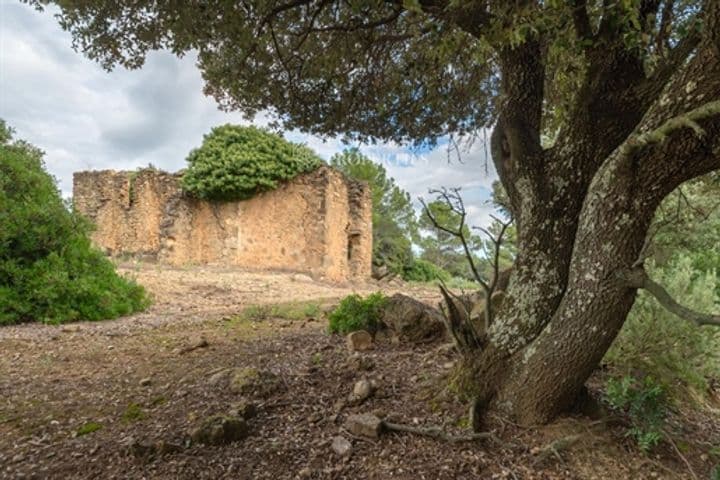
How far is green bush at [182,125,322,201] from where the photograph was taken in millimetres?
12992

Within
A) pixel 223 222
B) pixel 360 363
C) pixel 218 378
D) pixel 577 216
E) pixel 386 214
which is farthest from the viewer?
pixel 386 214

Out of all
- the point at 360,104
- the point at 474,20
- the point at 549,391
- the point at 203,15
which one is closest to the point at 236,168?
the point at 360,104

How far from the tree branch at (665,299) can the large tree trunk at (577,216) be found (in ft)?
0.14

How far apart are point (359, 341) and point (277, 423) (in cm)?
141

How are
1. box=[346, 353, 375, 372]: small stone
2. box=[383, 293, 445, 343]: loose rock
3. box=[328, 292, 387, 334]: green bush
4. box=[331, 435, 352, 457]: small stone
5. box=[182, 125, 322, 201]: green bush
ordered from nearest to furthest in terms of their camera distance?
box=[331, 435, 352, 457]: small stone → box=[346, 353, 375, 372]: small stone → box=[383, 293, 445, 343]: loose rock → box=[328, 292, 387, 334]: green bush → box=[182, 125, 322, 201]: green bush

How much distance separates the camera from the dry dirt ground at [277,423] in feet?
6.03

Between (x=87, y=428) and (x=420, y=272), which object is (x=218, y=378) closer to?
(x=87, y=428)

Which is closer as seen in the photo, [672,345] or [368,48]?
[672,345]

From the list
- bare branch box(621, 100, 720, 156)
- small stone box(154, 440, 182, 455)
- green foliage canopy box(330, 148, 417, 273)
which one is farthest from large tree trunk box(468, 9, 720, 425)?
green foliage canopy box(330, 148, 417, 273)

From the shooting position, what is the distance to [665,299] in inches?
65.4

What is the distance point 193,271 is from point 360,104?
25.0 feet

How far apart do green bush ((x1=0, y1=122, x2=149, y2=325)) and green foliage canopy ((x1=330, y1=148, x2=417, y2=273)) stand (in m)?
13.6

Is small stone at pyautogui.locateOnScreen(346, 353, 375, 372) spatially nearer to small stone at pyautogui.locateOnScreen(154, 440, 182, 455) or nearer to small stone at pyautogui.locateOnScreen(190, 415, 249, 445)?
small stone at pyautogui.locateOnScreen(190, 415, 249, 445)

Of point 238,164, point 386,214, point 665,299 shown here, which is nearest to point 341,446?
point 665,299
